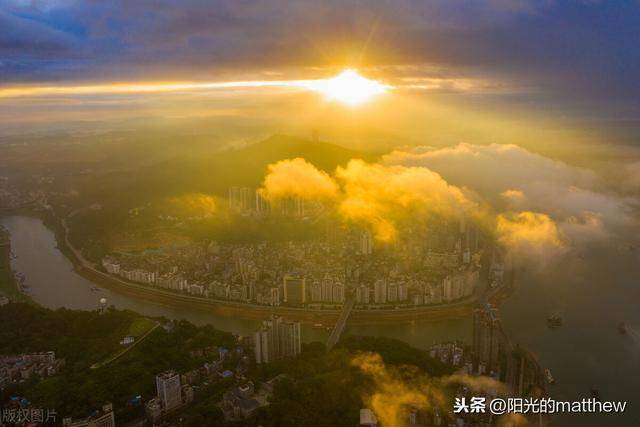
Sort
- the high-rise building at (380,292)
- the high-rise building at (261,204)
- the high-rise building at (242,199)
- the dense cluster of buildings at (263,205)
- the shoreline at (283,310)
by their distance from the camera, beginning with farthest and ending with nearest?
the high-rise building at (242,199) < the high-rise building at (261,204) < the dense cluster of buildings at (263,205) < the high-rise building at (380,292) < the shoreline at (283,310)

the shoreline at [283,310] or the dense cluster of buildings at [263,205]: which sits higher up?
the dense cluster of buildings at [263,205]

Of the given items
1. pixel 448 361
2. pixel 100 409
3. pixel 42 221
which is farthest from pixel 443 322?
pixel 42 221

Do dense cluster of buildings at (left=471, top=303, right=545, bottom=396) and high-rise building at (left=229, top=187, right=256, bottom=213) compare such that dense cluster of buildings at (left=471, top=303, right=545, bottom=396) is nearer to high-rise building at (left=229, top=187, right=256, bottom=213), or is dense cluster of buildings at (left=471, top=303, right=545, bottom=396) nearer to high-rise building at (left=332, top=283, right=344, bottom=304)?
high-rise building at (left=332, top=283, right=344, bottom=304)

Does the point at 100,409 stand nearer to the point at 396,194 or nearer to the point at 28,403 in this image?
the point at 28,403

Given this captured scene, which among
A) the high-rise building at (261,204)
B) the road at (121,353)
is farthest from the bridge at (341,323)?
the high-rise building at (261,204)

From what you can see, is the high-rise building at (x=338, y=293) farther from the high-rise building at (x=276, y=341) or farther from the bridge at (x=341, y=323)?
the high-rise building at (x=276, y=341)

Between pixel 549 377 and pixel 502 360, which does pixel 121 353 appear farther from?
pixel 549 377

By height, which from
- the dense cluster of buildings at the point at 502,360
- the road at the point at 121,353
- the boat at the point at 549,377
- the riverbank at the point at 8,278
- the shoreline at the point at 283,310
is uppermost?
the road at the point at 121,353
